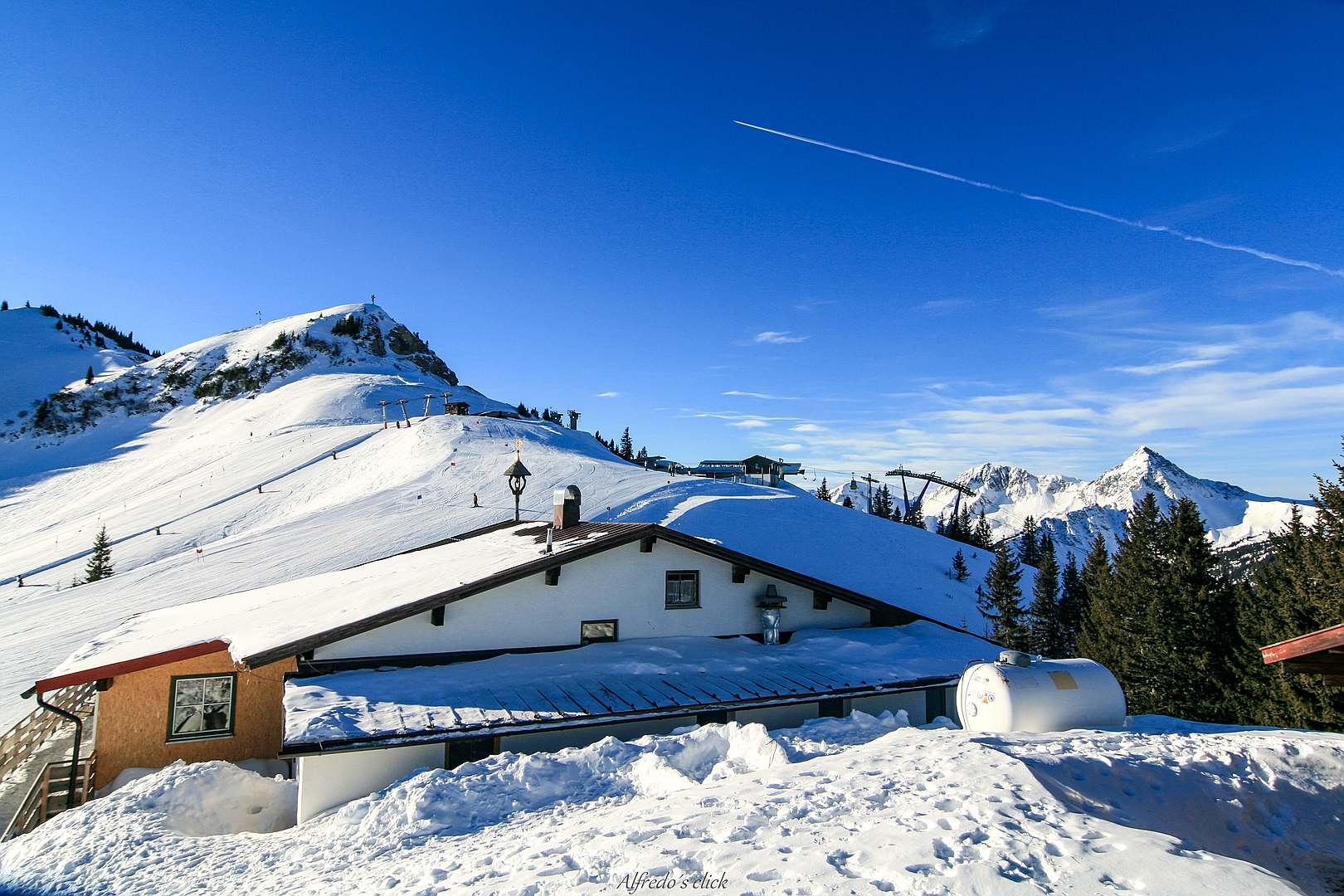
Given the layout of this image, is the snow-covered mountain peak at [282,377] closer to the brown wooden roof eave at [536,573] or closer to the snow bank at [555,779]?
the brown wooden roof eave at [536,573]

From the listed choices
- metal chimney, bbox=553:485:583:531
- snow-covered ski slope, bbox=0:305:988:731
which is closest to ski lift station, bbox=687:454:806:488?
snow-covered ski slope, bbox=0:305:988:731

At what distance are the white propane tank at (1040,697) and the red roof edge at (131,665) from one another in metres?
13.6

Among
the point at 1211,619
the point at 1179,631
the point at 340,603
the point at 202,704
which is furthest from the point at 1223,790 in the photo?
the point at 1211,619

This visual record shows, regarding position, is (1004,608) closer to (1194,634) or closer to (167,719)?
(1194,634)

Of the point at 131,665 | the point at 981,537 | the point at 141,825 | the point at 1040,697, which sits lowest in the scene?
the point at 141,825

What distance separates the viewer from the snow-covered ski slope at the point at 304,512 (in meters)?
28.6

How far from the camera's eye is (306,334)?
113 m

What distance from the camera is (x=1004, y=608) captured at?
1577 inches

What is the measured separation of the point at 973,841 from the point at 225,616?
15949 millimetres

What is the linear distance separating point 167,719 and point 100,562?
30300 mm

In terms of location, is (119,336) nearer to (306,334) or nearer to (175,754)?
(306,334)

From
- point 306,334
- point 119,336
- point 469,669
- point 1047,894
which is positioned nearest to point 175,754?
point 469,669

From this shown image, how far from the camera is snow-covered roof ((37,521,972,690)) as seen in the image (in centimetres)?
1171

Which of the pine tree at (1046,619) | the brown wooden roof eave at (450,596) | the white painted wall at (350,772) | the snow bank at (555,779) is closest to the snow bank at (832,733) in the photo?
the snow bank at (555,779)
